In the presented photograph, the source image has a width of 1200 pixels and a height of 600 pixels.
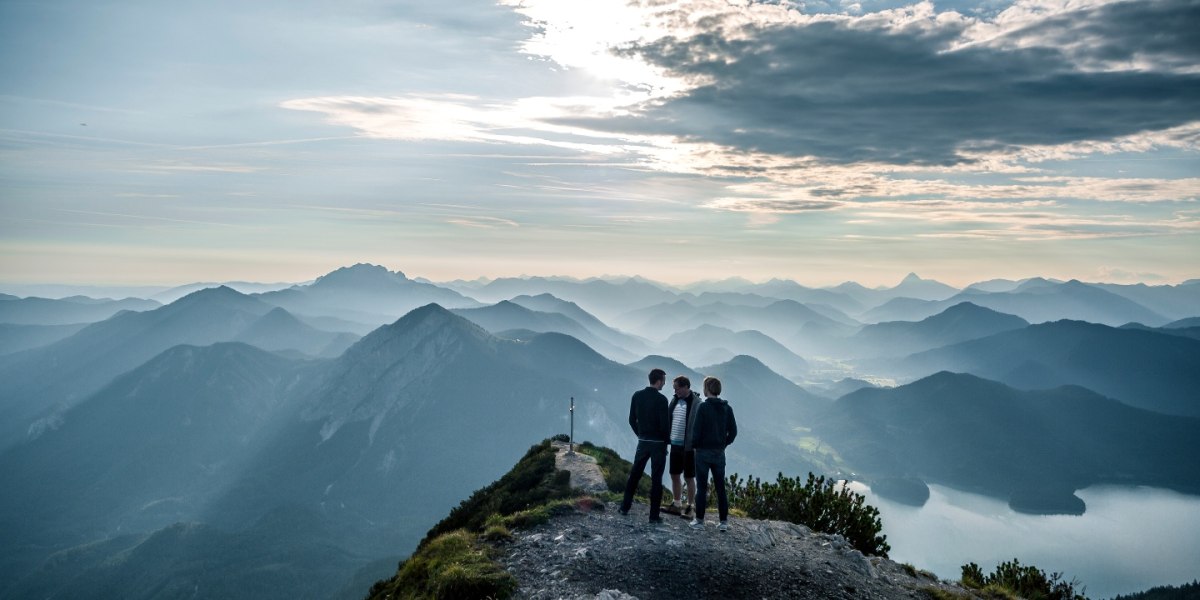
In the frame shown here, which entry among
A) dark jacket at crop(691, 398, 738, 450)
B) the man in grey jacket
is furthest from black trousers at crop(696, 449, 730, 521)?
the man in grey jacket

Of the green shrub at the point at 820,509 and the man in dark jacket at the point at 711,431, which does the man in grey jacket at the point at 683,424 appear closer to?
the man in dark jacket at the point at 711,431

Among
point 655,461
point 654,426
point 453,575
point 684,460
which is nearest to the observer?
point 453,575

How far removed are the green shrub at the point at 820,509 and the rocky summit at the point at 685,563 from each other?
289cm

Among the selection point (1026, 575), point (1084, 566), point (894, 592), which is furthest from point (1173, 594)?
point (894, 592)

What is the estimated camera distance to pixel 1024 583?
18828 mm

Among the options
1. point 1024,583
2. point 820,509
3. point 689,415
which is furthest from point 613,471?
point 1024,583

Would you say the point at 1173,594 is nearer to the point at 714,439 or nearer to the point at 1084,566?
the point at 1084,566

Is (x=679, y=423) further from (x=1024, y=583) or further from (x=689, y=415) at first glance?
(x=1024, y=583)

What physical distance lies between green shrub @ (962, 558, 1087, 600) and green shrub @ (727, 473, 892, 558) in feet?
8.50

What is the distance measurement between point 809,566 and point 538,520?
7.44 meters

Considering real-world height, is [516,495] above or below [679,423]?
below

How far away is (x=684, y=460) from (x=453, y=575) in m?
6.77

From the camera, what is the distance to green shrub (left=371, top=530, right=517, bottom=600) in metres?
12.4

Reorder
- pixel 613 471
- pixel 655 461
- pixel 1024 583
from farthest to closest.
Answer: pixel 613 471, pixel 1024 583, pixel 655 461
